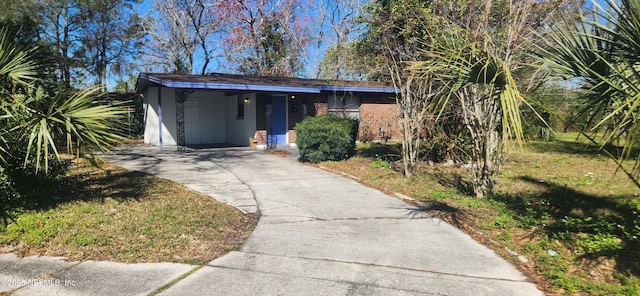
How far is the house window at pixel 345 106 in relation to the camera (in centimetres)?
1769

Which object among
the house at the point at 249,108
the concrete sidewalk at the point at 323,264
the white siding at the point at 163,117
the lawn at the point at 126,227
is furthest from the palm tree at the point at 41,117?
the white siding at the point at 163,117

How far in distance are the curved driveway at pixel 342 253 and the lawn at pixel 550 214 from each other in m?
0.39

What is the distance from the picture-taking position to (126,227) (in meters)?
5.29

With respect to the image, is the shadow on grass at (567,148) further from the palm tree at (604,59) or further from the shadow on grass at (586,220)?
the palm tree at (604,59)

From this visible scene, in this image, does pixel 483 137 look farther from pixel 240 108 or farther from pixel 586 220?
pixel 240 108

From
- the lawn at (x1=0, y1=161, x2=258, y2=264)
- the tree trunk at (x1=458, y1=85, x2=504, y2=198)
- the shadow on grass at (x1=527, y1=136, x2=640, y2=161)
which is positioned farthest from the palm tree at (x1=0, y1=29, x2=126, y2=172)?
the shadow on grass at (x1=527, y1=136, x2=640, y2=161)

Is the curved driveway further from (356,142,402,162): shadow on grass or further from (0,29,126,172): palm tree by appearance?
(356,142,402,162): shadow on grass

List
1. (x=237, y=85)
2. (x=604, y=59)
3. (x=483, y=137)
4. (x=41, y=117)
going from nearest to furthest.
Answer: (x=604, y=59)
(x=41, y=117)
(x=483, y=137)
(x=237, y=85)

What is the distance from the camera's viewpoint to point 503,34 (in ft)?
23.1

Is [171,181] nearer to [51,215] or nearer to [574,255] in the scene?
[51,215]

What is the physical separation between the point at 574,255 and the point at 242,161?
9.21 m

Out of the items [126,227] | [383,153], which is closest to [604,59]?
[126,227]

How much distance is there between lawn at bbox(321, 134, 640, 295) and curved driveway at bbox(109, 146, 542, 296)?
39 cm

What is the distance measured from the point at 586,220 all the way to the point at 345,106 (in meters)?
13.1
